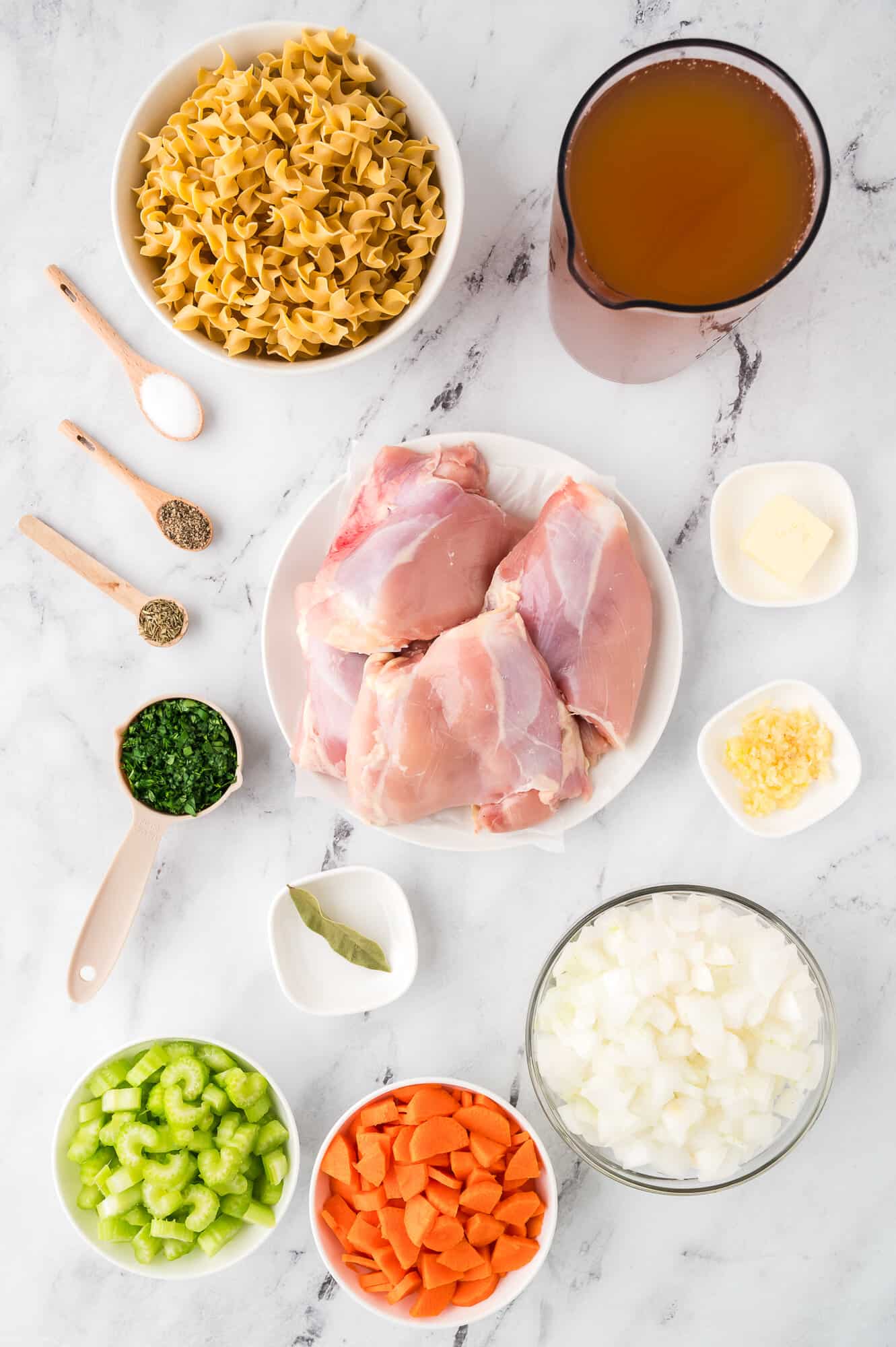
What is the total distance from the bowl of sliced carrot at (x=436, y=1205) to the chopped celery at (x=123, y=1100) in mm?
333

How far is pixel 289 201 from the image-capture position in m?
1.47

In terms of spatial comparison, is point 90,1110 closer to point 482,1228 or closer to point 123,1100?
point 123,1100

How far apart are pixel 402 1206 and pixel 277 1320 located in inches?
16.3

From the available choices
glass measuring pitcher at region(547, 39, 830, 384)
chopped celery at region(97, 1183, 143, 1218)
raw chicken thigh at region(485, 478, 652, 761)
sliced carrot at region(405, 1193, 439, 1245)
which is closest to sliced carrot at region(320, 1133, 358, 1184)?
sliced carrot at region(405, 1193, 439, 1245)

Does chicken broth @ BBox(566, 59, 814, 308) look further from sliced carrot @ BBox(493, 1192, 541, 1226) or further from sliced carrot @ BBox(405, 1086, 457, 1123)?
sliced carrot @ BBox(493, 1192, 541, 1226)

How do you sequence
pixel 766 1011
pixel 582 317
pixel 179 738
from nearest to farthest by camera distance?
pixel 582 317, pixel 766 1011, pixel 179 738

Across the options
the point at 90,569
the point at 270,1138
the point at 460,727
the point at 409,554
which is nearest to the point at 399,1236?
the point at 270,1138

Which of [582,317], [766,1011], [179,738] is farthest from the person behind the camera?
[179,738]

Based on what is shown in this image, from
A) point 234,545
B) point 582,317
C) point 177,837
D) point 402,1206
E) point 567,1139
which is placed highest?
point 582,317

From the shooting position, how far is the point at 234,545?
1795 mm

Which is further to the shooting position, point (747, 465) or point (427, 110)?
point (747, 465)

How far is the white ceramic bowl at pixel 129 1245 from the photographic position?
5.51 ft

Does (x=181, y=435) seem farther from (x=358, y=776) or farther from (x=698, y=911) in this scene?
(x=698, y=911)

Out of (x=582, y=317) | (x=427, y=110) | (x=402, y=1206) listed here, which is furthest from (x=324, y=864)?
(x=427, y=110)
